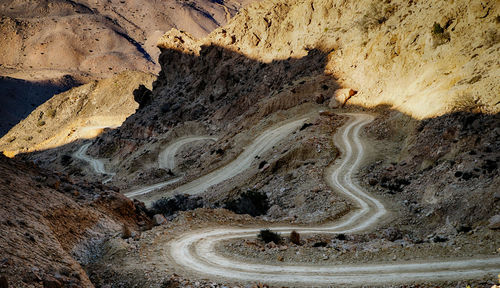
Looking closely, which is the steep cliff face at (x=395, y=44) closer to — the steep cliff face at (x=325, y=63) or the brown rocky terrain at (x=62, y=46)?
the steep cliff face at (x=325, y=63)

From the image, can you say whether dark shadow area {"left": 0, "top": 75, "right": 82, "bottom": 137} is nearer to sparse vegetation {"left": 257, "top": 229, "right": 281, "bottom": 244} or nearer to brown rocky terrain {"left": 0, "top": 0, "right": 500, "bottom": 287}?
brown rocky terrain {"left": 0, "top": 0, "right": 500, "bottom": 287}

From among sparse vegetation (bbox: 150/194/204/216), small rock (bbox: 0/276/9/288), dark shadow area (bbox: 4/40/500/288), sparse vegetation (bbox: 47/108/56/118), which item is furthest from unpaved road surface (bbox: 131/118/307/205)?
sparse vegetation (bbox: 47/108/56/118)

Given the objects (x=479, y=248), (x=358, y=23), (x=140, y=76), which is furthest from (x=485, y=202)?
(x=140, y=76)

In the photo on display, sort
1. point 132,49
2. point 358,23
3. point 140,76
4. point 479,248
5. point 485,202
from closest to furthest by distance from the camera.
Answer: point 479,248, point 485,202, point 358,23, point 140,76, point 132,49

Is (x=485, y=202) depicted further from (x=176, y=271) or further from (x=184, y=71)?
(x=184, y=71)

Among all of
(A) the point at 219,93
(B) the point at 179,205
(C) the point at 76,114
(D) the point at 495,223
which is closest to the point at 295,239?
(D) the point at 495,223

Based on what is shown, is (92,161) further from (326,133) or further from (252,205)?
(252,205)
